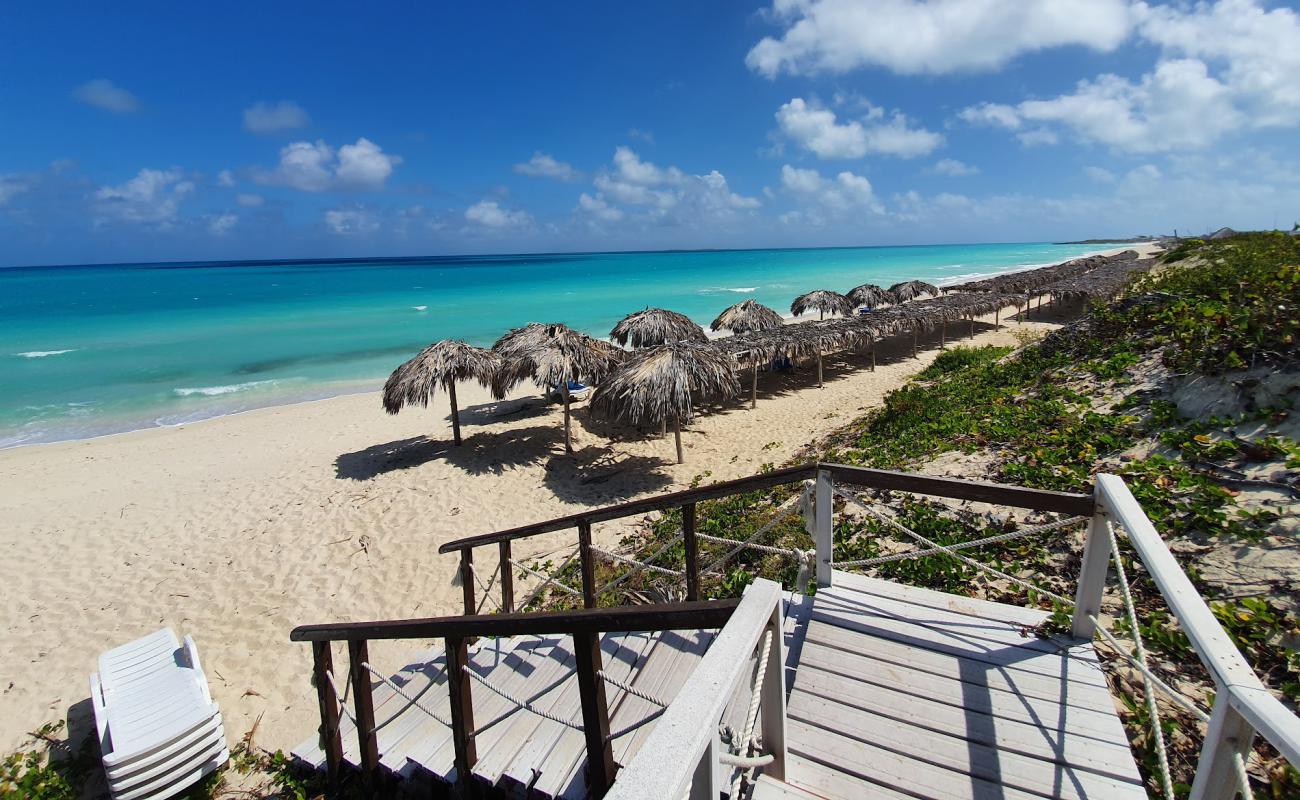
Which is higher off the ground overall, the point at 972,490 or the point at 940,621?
the point at 972,490

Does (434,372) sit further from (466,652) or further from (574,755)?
(574,755)

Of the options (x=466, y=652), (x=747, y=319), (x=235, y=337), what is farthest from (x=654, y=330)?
(x=235, y=337)

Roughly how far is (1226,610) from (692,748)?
3.41 metres

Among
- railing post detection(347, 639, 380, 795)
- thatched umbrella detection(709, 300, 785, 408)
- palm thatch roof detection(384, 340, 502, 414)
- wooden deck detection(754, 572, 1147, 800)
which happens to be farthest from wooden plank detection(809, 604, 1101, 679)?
thatched umbrella detection(709, 300, 785, 408)

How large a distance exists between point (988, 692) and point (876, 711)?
51cm

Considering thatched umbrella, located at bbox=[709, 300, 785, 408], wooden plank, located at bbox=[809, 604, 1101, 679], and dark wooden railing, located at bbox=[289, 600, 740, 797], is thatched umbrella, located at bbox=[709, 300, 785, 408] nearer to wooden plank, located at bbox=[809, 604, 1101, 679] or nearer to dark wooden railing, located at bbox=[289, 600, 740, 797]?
wooden plank, located at bbox=[809, 604, 1101, 679]

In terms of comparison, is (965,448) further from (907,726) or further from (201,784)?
(201,784)

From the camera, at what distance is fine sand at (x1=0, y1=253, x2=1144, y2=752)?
18.4 ft

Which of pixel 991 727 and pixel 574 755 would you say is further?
pixel 574 755

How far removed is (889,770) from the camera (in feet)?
6.78

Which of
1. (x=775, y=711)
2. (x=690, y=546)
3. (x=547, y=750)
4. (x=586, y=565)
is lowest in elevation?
(x=547, y=750)

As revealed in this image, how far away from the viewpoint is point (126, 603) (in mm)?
6539

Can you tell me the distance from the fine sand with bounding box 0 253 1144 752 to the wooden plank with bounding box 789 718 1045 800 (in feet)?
14.6

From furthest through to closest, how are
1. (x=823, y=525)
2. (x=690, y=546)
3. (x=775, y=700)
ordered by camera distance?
(x=690, y=546), (x=823, y=525), (x=775, y=700)
